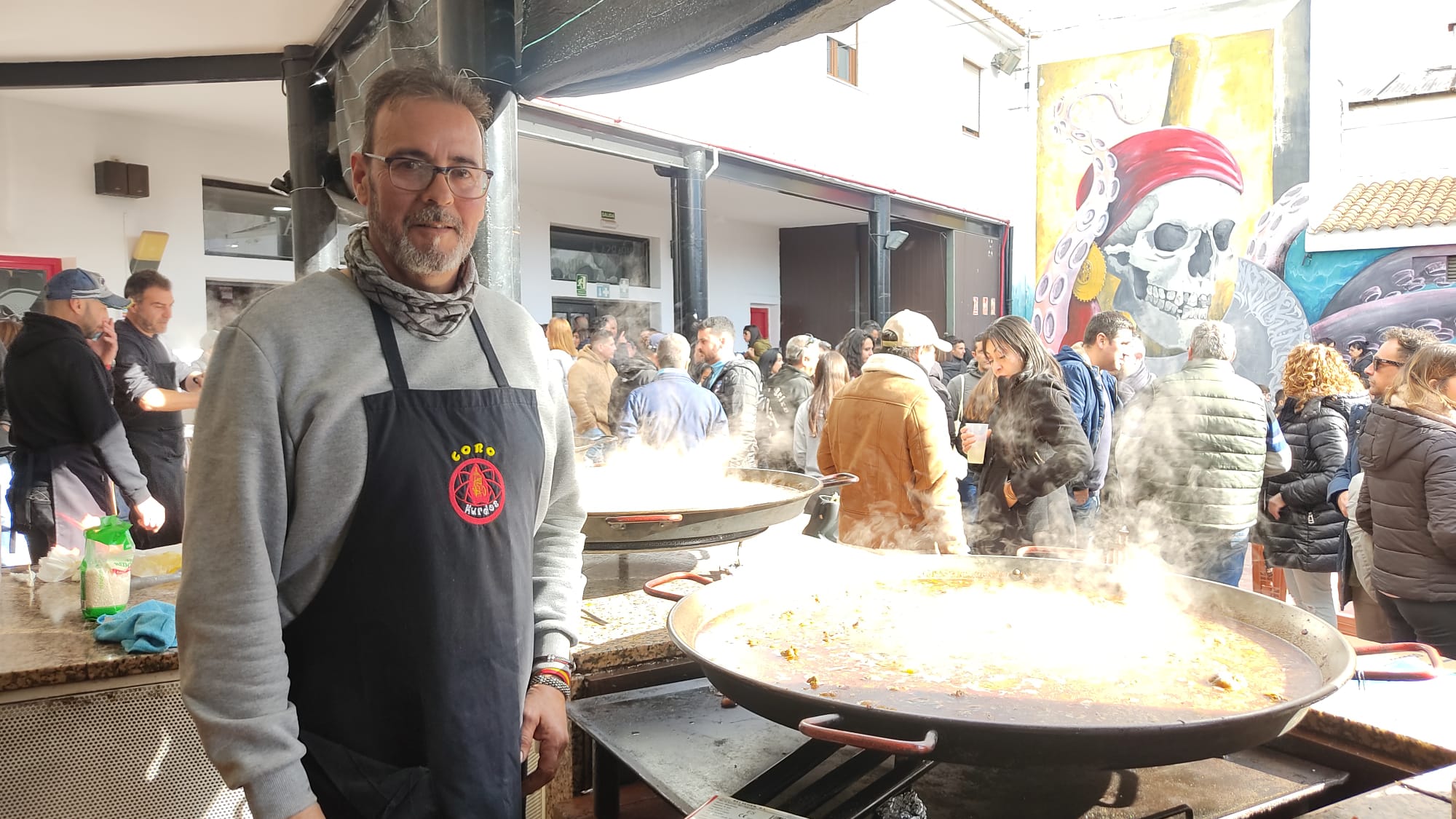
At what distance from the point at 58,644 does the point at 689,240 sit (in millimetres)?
8823

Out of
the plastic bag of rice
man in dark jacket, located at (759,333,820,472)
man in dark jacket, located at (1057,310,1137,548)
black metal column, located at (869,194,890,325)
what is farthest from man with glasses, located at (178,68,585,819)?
black metal column, located at (869,194,890,325)

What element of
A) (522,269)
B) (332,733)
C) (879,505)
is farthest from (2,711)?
(522,269)

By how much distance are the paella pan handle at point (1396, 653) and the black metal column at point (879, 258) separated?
41.7 feet

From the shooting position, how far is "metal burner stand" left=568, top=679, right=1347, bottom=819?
168 centimetres

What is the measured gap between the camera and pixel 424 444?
58.3 inches

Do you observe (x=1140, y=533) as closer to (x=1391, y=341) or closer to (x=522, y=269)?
(x=1391, y=341)

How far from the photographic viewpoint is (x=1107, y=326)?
18.4ft

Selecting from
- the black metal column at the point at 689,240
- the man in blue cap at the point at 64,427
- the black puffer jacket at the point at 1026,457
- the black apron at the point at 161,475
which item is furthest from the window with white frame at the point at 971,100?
the man in blue cap at the point at 64,427

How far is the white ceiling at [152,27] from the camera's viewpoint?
15.5ft

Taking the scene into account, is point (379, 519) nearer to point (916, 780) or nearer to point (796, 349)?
point (916, 780)

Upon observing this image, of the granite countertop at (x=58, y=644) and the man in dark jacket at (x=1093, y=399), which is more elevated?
the man in dark jacket at (x=1093, y=399)

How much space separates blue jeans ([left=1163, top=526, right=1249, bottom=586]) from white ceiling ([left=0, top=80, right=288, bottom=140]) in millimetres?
6734

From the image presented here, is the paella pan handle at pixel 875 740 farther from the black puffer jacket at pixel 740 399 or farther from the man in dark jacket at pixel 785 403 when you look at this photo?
the man in dark jacket at pixel 785 403

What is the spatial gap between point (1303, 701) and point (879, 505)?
9.04 ft
